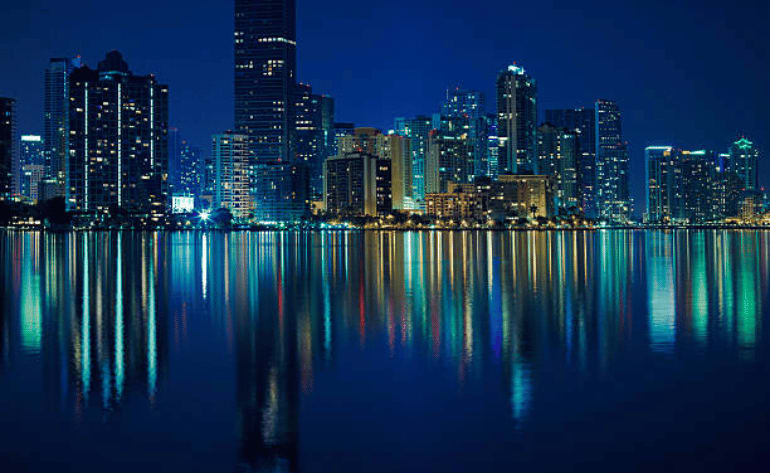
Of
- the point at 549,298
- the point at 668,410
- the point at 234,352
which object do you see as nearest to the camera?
the point at 668,410

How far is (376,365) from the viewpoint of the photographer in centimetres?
2066

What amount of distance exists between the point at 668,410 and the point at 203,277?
131 ft

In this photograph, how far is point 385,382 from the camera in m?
18.7

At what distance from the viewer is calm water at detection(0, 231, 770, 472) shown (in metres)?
13.3

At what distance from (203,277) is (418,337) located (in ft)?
97.3

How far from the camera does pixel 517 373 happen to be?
63.6 ft

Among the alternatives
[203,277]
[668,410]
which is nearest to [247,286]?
[203,277]

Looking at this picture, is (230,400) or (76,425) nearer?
(76,425)

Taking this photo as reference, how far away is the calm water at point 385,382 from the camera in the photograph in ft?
43.5

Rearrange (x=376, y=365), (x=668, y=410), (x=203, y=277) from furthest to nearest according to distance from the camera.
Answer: (x=203, y=277), (x=376, y=365), (x=668, y=410)

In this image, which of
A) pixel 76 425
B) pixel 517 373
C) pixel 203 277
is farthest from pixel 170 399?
pixel 203 277

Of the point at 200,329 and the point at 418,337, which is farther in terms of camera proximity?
the point at 200,329

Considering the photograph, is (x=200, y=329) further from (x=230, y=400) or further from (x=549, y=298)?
(x=549, y=298)

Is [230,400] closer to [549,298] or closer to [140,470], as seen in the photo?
[140,470]
